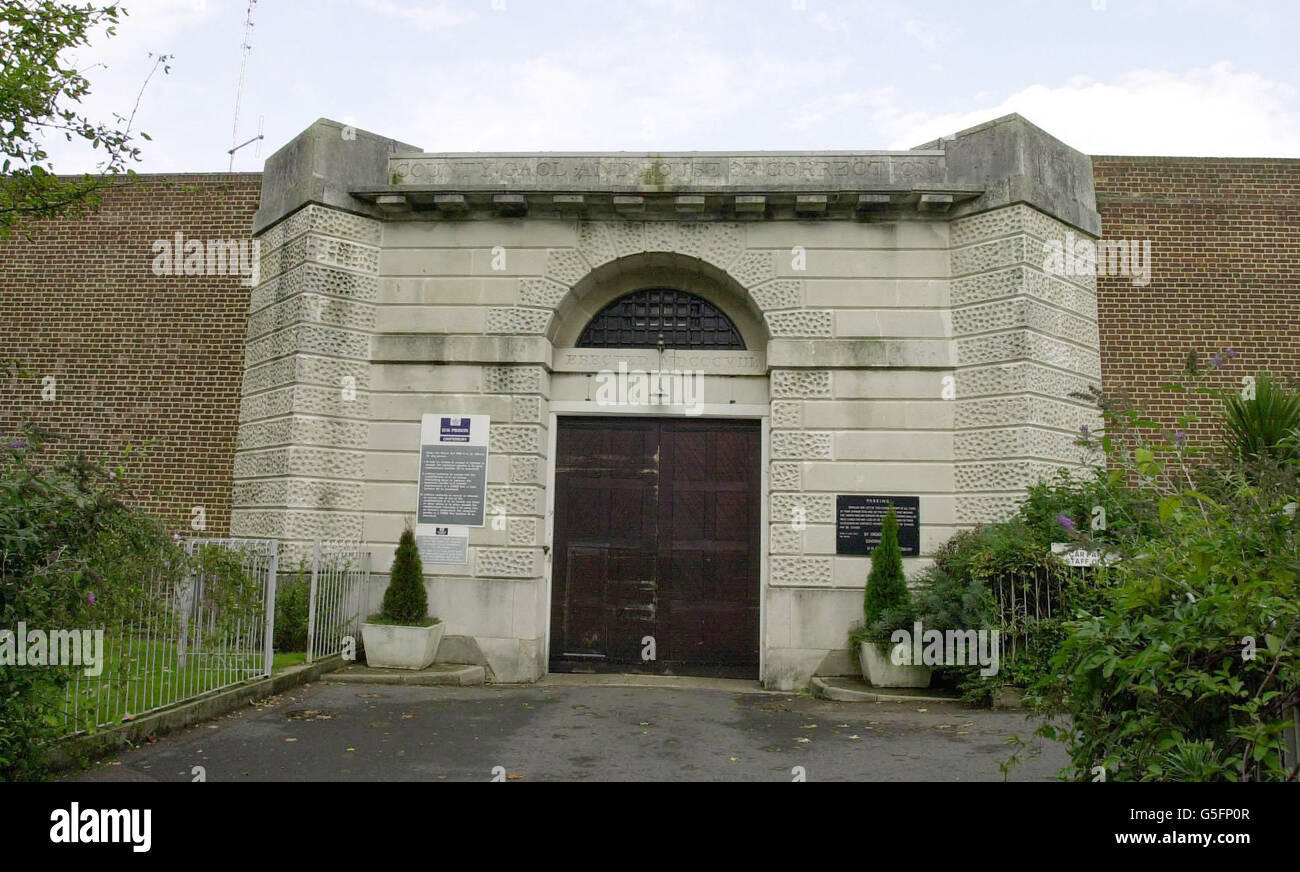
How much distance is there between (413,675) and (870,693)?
4.84 metres

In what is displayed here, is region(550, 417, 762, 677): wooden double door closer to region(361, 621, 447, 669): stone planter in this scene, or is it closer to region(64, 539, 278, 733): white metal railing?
region(361, 621, 447, 669): stone planter

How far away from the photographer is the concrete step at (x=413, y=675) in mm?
9383

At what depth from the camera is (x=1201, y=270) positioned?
1162cm

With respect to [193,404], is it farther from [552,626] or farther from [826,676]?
[826,676]

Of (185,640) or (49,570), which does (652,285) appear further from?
(49,570)

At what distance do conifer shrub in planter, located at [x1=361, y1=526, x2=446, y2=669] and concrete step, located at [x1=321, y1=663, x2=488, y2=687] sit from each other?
0.43 ft

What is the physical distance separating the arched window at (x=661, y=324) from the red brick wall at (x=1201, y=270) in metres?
4.94

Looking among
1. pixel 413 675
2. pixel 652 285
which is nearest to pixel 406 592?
pixel 413 675

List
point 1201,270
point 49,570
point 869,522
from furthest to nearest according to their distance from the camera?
point 1201,270 → point 869,522 → point 49,570

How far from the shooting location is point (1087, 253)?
11133mm

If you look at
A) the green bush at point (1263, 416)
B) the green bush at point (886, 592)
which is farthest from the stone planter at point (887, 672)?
the green bush at point (1263, 416)

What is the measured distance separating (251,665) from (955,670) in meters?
6.86

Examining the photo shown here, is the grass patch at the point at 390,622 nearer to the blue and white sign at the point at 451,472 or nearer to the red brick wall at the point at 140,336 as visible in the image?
the blue and white sign at the point at 451,472
